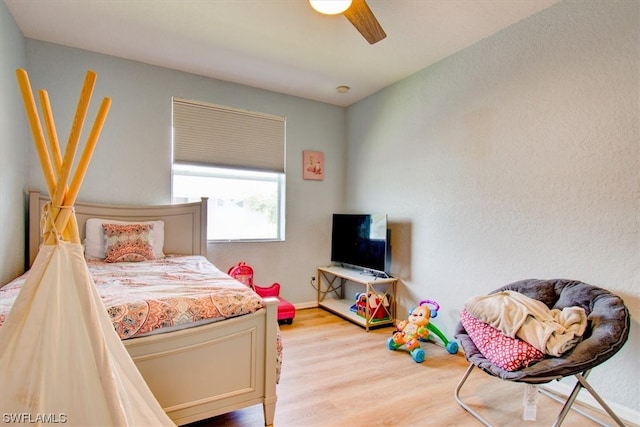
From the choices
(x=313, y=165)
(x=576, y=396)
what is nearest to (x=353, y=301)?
(x=313, y=165)

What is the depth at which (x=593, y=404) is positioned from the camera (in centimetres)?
190

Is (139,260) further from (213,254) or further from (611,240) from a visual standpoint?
(611,240)

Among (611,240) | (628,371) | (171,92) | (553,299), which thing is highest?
(171,92)

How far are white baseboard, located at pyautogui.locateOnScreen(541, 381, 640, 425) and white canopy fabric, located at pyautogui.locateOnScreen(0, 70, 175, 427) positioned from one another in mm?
2382

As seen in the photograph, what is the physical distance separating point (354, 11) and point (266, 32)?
99 cm

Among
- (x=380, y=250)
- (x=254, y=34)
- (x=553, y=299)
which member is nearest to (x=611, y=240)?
(x=553, y=299)

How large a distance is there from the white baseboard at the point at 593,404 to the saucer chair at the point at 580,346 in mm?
Result: 102

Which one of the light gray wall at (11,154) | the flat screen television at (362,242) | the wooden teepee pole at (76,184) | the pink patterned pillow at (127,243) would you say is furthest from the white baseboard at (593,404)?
the light gray wall at (11,154)

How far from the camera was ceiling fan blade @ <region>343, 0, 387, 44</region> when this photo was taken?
68.6 inches

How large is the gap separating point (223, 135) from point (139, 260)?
1.56 metres

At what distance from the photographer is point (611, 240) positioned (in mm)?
1870

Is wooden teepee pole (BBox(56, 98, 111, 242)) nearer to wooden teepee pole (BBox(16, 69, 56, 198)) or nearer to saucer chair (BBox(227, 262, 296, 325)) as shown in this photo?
wooden teepee pole (BBox(16, 69, 56, 198))

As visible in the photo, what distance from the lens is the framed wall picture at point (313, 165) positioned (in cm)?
397

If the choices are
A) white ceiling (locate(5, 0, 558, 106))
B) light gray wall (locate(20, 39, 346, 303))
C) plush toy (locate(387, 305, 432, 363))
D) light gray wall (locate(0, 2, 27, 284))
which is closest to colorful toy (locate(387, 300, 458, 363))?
plush toy (locate(387, 305, 432, 363))
